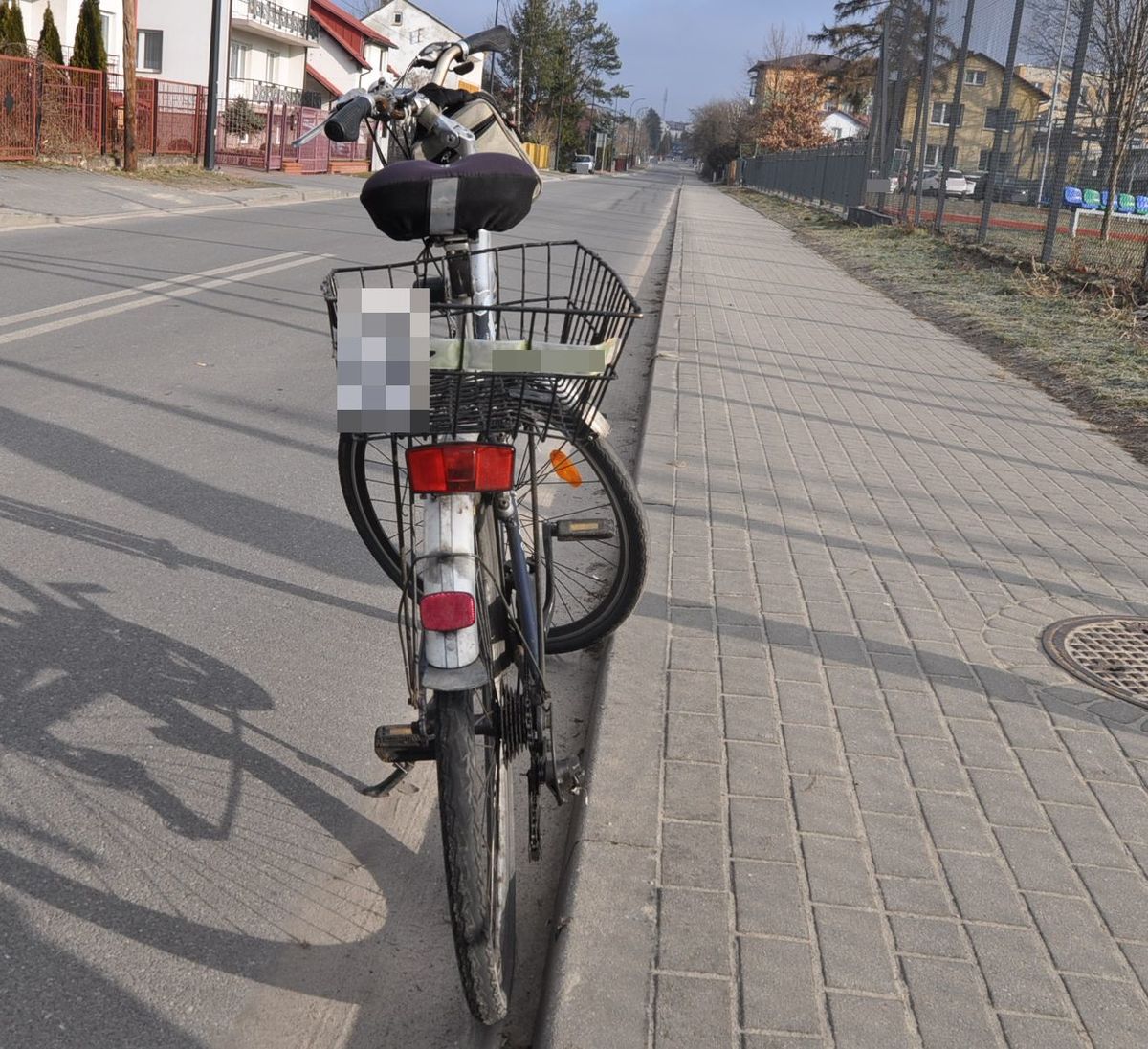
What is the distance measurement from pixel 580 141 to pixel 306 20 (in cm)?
6218

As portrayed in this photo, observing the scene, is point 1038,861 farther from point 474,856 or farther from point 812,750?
point 474,856

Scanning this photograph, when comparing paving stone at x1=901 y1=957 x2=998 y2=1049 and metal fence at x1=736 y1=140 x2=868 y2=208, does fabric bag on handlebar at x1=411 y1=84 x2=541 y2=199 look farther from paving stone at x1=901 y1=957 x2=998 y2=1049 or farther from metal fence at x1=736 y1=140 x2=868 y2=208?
metal fence at x1=736 y1=140 x2=868 y2=208

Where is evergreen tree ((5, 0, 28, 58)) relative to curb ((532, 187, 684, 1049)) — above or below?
above

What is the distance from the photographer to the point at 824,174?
39312 millimetres

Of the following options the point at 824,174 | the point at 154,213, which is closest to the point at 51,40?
the point at 154,213

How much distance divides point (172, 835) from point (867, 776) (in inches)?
67.9

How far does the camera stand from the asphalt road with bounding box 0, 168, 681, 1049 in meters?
2.50

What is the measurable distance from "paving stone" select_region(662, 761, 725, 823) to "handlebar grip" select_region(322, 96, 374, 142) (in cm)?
169

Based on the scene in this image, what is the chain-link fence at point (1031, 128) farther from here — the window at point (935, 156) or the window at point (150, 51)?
the window at point (150, 51)

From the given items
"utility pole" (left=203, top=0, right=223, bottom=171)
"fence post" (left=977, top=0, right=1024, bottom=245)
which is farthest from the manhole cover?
"utility pole" (left=203, top=0, right=223, bottom=171)

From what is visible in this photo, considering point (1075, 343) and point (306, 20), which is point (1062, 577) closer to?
point (1075, 343)

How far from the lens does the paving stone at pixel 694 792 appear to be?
3053 mm

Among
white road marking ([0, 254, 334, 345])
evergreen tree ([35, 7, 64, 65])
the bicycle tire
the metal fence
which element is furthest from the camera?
the metal fence

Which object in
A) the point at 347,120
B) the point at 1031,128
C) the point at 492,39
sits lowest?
the point at 347,120
